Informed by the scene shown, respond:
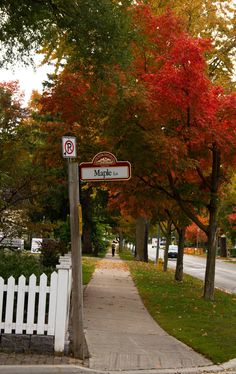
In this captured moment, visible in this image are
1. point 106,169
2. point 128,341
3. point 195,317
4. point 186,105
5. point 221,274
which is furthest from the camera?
point 221,274

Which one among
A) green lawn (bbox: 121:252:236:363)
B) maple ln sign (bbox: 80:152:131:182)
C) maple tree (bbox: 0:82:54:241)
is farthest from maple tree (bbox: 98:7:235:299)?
maple ln sign (bbox: 80:152:131:182)

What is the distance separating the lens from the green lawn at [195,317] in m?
8.54

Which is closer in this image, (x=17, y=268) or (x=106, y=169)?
(x=106, y=169)

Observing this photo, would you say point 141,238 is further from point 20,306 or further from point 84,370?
point 84,370

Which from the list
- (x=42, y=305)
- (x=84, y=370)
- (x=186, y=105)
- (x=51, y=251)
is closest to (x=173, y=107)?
(x=186, y=105)

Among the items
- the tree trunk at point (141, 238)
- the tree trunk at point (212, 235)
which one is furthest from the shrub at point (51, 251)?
the tree trunk at point (141, 238)

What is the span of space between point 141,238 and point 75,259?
3293cm

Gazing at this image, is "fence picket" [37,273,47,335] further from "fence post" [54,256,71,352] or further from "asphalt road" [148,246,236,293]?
"asphalt road" [148,246,236,293]

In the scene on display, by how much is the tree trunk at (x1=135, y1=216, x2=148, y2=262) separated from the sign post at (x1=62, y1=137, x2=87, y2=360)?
30809mm

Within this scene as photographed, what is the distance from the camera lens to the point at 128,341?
864cm

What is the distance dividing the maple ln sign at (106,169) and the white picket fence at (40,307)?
1341mm

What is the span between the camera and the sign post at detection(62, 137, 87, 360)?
7.34 meters

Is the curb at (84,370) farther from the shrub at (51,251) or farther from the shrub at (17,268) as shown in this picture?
the shrub at (51,251)

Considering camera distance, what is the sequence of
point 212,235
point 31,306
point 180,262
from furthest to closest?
point 180,262 < point 212,235 < point 31,306
